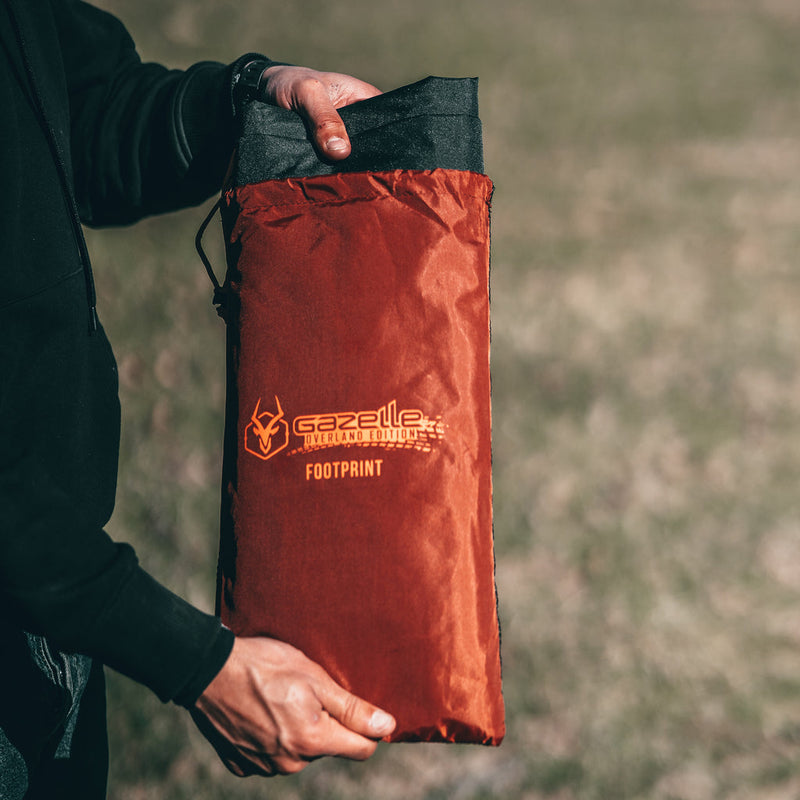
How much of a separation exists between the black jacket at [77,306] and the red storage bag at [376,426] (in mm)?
190

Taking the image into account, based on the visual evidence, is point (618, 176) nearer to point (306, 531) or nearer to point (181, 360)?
point (181, 360)

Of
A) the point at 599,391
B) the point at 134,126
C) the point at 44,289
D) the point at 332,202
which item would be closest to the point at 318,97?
the point at 332,202

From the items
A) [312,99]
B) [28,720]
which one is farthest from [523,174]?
[28,720]

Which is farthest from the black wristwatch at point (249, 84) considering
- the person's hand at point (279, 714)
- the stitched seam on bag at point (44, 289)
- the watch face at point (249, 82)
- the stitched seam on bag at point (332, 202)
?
the person's hand at point (279, 714)

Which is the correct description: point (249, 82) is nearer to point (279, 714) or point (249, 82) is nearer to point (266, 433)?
point (266, 433)

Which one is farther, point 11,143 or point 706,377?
point 706,377

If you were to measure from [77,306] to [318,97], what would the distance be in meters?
0.53

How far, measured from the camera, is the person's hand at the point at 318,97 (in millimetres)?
1217

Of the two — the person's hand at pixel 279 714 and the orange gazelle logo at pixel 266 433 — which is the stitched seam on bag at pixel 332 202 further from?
the person's hand at pixel 279 714

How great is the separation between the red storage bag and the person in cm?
7

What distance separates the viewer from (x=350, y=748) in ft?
3.61

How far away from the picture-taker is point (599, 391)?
318 cm

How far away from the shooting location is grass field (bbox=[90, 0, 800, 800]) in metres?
2.32

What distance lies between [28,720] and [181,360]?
2207 mm
